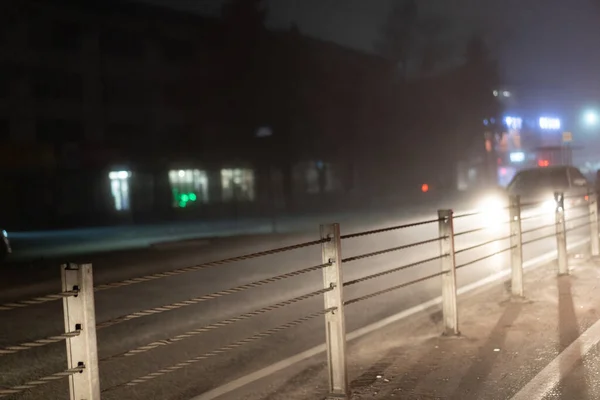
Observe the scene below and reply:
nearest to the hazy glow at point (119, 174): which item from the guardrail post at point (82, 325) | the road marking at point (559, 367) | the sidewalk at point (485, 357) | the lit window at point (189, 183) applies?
the lit window at point (189, 183)

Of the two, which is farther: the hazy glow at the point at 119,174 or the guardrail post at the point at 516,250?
the hazy glow at the point at 119,174

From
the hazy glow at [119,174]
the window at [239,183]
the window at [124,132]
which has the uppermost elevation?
the window at [124,132]

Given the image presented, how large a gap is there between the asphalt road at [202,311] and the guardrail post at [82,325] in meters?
2.16

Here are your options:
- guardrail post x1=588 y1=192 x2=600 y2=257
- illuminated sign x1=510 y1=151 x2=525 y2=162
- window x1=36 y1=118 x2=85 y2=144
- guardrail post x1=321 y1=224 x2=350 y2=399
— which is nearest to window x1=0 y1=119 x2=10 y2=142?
window x1=36 y1=118 x2=85 y2=144

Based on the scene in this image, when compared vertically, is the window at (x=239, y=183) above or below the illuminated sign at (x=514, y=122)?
below

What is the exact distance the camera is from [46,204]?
41.1 meters

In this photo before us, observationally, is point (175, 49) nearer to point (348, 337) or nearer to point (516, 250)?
point (516, 250)

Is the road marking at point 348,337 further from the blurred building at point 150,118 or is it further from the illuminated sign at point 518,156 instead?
the illuminated sign at point 518,156

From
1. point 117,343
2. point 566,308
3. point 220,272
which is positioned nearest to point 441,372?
point 566,308

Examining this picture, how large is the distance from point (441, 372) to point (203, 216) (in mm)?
35919

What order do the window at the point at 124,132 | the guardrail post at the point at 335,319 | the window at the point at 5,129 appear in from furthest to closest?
the window at the point at 124,132
the window at the point at 5,129
the guardrail post at the point at 335,319

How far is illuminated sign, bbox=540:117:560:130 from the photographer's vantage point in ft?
247

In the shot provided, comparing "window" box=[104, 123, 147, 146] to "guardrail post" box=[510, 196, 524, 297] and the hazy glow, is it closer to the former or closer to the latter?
the hazy glow

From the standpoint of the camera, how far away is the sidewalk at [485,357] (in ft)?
17.8
